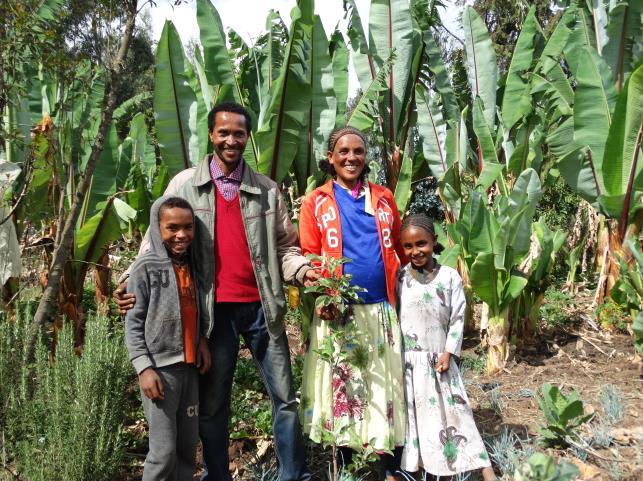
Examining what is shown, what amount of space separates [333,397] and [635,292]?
8.65 ft

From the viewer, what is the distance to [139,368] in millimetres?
2100

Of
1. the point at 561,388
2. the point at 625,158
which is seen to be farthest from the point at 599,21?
the point at 561,388

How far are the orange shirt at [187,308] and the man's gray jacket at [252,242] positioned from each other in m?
0.04

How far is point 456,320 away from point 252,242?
1.01 m

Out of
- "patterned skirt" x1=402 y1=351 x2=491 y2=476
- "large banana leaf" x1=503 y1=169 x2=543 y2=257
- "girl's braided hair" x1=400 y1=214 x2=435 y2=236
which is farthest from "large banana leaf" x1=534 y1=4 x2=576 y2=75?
"patterned skirt" x1=402 y1=351 x2=491 y2=476

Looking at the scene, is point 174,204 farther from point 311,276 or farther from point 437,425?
point 437,425

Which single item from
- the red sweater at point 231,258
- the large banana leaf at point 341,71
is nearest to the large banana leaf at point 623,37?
the large banana leaf at point 341,71

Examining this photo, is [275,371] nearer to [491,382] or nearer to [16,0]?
[491,382]

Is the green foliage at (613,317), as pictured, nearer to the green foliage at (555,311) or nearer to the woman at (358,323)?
the green foliage at (555,311)

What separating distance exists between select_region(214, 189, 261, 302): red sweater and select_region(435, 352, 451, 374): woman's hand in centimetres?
87

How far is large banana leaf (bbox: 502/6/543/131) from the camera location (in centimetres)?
506

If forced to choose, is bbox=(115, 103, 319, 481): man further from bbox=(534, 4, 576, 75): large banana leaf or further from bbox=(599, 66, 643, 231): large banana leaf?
bbox=(534, 4, 576, 75): large banana leaf

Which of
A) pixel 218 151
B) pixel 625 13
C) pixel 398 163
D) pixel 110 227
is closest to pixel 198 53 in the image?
pixel 110 227

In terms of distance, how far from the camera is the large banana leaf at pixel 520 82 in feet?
16.6
